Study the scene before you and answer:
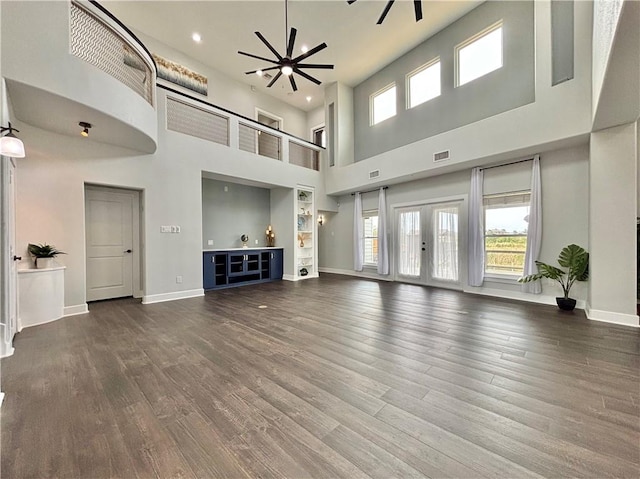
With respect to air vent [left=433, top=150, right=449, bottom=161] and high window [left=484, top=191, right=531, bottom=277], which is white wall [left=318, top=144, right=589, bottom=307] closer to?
high window [left=484, top=191, right=531, bottom=277]

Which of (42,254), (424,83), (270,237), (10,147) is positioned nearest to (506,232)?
(424,83)

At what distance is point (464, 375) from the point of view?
2283 mm

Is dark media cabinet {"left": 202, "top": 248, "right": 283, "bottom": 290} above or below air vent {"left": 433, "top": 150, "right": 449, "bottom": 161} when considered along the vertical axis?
below

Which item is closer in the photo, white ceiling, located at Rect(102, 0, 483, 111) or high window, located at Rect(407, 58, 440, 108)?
white ceiling, located at Rect(102, 0, 483, 111)

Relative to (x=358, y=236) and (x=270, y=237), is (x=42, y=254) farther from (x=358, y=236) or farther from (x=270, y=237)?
(x=358, y=236)

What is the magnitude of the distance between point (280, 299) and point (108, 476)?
3.98m

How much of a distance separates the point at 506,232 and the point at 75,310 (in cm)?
810

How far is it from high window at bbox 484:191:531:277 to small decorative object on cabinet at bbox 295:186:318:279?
4637 mm

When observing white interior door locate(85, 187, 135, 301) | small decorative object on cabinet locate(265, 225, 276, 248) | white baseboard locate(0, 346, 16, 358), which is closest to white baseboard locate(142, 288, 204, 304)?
white interior door locate(85, 187, 135, 301)

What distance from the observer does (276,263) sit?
7.85 meters

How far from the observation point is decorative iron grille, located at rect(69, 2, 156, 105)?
11.0ft

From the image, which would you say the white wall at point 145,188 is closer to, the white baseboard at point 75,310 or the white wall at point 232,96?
the white baseboard at point 75,310

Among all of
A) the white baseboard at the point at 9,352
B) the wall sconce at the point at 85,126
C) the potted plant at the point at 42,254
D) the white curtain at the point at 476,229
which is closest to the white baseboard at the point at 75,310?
the potted plant at the point at 42,254

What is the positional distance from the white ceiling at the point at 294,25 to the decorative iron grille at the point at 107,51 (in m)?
2.26
